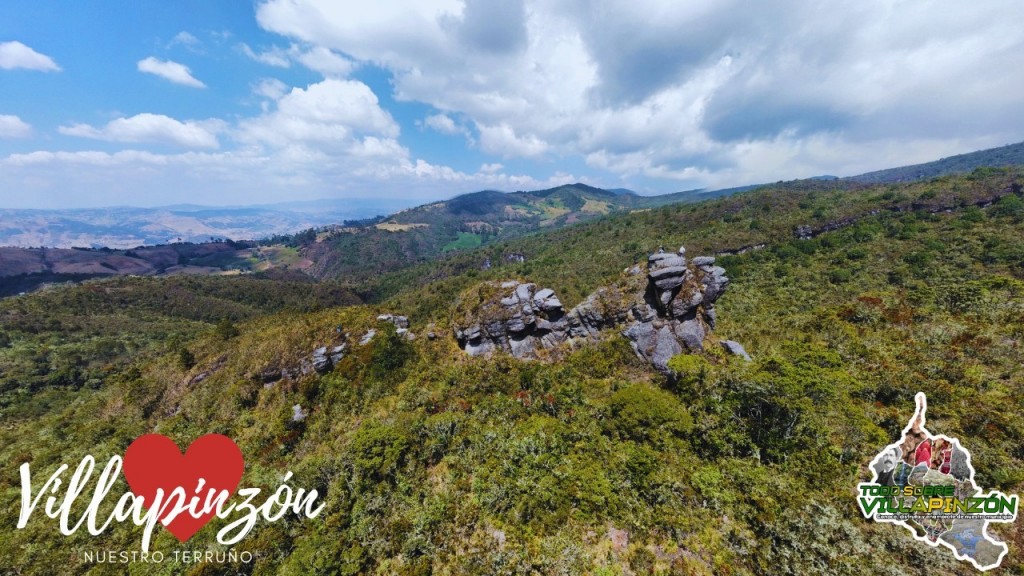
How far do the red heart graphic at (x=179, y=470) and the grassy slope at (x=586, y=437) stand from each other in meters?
1.67

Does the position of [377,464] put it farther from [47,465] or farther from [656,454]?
[47,465]

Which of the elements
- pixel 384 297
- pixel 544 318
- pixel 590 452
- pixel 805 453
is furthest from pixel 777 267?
pixel 384 297

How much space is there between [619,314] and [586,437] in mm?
19515

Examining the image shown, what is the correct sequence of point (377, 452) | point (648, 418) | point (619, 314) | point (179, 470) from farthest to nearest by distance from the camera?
1. point (619, 314)
2. point (648, 418)
3. point (377, 452)
4. point (179, 470)

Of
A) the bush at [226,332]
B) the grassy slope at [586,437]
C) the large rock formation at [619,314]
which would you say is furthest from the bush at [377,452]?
the bush at [226,332]

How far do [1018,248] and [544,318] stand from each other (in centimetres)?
8642

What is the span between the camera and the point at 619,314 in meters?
42.2

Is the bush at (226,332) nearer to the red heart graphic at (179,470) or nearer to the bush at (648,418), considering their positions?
the red heart graphic at (179,470)

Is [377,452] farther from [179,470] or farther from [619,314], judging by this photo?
[619,314]

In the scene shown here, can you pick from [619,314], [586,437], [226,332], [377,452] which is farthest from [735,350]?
[226,332]

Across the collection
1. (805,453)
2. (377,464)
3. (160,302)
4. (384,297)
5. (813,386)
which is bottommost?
(384,297)

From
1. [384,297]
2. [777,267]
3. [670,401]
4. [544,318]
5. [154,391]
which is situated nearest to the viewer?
[670,401]

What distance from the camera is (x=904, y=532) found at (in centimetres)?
1633

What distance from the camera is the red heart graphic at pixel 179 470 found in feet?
60.0
